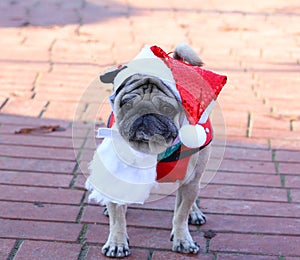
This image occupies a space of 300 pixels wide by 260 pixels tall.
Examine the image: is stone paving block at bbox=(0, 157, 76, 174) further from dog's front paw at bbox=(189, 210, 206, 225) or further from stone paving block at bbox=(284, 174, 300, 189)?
stone paving block at bbox=(284, 174, 300, 189)

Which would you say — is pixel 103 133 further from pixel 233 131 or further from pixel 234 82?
pixel 234 82

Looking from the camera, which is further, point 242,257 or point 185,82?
point 242,257

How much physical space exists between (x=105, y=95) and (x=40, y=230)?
3.12 feet

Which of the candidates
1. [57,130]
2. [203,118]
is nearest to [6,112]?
[57,130]

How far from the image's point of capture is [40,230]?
314cm

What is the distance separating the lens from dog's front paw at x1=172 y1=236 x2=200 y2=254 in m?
3.01

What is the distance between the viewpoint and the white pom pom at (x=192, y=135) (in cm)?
277

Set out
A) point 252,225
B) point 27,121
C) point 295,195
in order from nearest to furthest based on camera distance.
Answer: point 252,225
point 295,195
point 27,121

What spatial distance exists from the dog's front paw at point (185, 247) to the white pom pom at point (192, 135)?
45 cm

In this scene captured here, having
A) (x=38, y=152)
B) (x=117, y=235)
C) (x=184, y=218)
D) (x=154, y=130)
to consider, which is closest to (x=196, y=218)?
(x=184, y=218)

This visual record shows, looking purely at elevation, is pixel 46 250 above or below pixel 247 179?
above

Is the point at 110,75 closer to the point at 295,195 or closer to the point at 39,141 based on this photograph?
the point at 295,195

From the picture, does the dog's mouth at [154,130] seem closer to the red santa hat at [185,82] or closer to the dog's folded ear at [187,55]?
the red santa hat at [185,82]

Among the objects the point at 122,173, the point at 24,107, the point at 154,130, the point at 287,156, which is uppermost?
the point at 154,130
